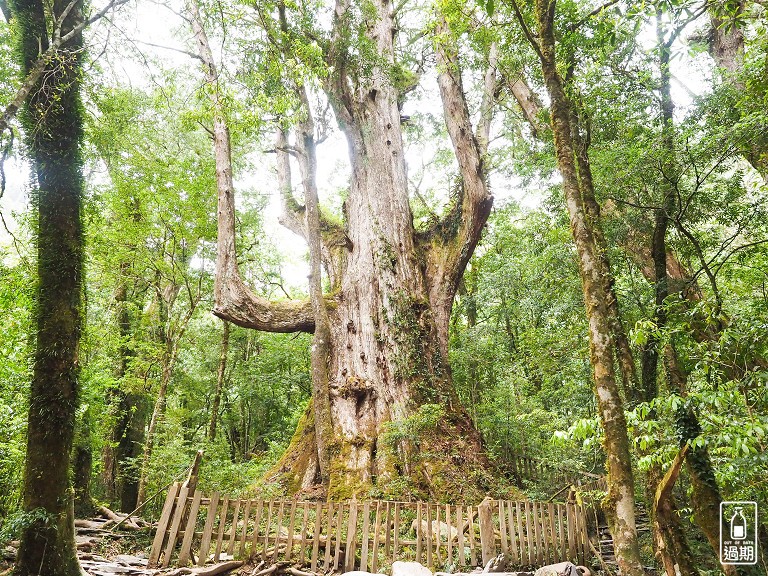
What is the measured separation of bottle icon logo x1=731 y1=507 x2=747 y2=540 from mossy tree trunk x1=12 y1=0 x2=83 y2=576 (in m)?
6.44

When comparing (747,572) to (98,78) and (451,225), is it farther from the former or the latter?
(98,78)

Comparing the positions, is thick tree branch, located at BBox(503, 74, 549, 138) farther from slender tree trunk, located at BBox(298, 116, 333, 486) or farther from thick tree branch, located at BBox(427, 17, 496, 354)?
slender tree trunk, located at BBox(298, 116, 333, 486)

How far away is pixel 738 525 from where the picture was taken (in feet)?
→ 15.2

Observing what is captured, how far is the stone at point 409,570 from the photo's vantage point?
180 inches

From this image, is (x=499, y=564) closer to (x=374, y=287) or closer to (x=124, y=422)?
(x=374, y=287)

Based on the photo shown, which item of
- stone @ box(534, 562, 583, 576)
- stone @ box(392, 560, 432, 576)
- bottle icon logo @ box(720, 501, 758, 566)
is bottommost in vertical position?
stone @ box(534, 562, 583, 576)

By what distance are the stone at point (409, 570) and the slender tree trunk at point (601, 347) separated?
74.1 inches

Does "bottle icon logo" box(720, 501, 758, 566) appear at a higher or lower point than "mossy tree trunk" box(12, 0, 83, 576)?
lower

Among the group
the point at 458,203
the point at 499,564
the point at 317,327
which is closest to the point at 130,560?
the point at 317,327

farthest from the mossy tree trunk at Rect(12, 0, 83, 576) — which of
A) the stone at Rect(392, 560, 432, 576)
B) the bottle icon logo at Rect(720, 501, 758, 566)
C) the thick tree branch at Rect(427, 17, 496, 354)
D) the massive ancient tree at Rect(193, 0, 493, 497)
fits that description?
the thick tree branch at Rect(427, 17, 496, 354)

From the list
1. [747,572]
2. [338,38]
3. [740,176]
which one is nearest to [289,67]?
[338,38]

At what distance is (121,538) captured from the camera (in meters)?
7.38

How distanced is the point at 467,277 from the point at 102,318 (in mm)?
12590

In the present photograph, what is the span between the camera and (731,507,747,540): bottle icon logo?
450 centimetres
